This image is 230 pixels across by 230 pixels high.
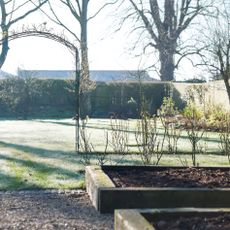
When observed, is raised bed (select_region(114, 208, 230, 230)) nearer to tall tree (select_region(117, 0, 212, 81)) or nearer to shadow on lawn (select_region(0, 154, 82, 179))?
A: shadow on lawn (select_region(0, 154, 82, 179))

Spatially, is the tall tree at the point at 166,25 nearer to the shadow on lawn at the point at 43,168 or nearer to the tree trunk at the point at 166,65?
the tree trunk at the point at 166,65

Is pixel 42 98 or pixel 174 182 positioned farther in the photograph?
pixel 42 98

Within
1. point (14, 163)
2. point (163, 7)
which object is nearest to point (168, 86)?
point (163, 7)

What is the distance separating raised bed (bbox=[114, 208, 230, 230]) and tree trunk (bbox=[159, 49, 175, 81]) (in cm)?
2634

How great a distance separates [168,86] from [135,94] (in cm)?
196

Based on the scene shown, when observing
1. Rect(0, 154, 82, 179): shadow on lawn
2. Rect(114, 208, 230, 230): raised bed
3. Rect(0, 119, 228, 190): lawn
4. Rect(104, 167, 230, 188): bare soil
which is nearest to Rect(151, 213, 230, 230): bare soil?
Rect(114, 208, 230, 230): raised bed

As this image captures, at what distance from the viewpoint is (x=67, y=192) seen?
6191 millimetres

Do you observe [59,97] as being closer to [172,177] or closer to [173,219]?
[172,177]

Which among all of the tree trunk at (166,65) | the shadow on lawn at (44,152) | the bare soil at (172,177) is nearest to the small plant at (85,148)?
the shadow on lawn at (44,152)

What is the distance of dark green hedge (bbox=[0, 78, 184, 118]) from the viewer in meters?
27.0

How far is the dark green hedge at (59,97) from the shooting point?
2702 centimetres

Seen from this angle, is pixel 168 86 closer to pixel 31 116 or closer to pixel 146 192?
pixel 31 116

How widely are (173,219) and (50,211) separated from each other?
2051mm

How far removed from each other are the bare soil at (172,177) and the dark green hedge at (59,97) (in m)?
20.3
